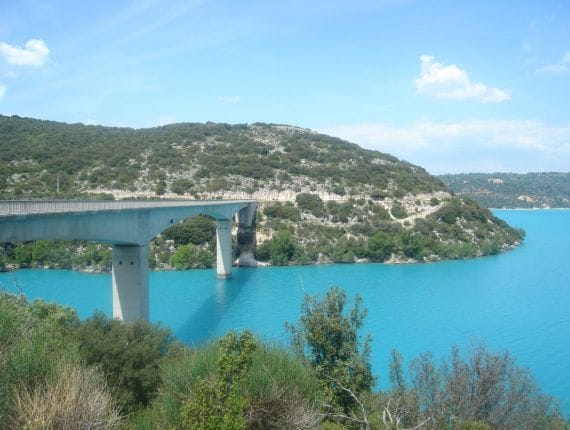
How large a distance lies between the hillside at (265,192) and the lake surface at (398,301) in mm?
2754

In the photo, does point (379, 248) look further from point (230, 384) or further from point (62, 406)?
point (62, 406)

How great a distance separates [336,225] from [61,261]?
26.7 m

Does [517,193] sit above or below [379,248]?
above

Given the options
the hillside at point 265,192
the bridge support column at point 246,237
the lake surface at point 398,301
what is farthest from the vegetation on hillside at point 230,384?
the bridge support column at point 246,237

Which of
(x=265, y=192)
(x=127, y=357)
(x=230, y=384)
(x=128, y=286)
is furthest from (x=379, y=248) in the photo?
(x=230, y=384)

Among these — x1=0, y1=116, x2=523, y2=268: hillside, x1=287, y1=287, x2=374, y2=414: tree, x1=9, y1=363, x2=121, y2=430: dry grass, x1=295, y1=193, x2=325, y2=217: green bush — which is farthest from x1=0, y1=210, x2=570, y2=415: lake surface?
x1=295, y1=193, x2=325, y2=217: green bush

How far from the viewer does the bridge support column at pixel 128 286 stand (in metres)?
19.8

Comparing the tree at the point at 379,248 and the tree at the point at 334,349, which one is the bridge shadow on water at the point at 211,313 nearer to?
the tree at the point at 334,349

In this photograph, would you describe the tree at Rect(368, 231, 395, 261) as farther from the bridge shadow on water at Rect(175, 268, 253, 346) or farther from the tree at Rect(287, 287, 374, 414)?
the tree at Rect(287, 287, 374, 414)

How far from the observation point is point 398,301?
31.1m

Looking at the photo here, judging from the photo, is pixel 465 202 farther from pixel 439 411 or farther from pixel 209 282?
pixel 439 411

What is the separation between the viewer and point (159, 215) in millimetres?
23250

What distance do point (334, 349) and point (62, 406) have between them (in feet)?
19.1

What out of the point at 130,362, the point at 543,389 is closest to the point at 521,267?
the point at 543,389
